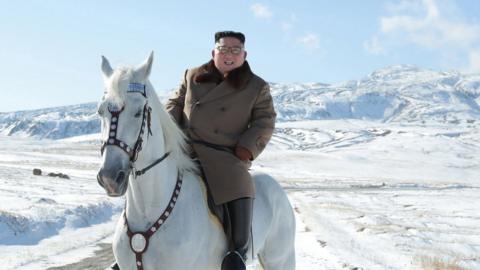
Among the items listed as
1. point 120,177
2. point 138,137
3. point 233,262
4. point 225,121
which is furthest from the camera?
point 225,121

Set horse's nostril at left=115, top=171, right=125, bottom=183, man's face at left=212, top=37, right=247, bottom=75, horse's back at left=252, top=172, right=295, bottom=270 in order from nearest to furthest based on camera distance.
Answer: horse's nostril at left=115, top=171, right=125, bottom=183, man's face at left=212, top=37, right=247, bottom=75, horse's back at left=252, top=172, right=295, bottom=270

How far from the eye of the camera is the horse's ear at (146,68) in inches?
173

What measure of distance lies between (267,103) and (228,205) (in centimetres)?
127

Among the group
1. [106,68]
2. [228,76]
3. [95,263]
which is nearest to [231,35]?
[228,76]

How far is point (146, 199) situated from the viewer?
4547mm

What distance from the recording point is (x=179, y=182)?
489 centimetres

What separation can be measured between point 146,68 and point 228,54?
1.43 meters

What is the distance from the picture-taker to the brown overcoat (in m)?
5.28

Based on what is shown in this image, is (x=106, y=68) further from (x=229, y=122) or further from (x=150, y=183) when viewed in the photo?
(x=229, y=122)

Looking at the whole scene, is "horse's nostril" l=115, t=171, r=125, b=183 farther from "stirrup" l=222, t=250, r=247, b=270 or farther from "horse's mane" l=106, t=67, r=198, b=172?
"stirrup" l=222, t=250, r=247, b=270

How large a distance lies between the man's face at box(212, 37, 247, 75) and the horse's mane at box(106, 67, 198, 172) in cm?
100

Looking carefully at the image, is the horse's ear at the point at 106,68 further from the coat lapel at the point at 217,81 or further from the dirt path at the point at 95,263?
the dirt path at the point at 95,263

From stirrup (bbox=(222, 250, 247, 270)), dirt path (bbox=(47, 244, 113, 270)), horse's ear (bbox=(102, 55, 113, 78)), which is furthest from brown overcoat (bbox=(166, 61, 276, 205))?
dirt path (bbox=(47, 244, 113, 270))

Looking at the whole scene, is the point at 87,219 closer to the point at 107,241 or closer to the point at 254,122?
the point at 107,241
